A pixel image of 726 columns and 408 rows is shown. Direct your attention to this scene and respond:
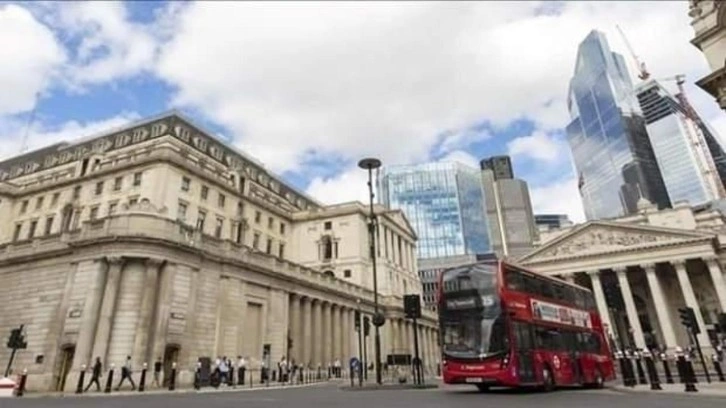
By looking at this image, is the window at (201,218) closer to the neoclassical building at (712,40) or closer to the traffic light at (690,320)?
the traffic light at (690,320)

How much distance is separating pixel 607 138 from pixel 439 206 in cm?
7796

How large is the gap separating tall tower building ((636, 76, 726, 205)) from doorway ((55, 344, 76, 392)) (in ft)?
522

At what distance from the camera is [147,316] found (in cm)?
2538

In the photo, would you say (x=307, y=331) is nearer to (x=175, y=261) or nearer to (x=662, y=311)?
(x=175, y=261)

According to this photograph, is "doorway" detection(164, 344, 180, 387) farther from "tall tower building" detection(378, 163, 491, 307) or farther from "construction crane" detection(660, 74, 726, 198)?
"construction crane" detection(660, 74, 726, 198)

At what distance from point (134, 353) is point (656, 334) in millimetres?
55858

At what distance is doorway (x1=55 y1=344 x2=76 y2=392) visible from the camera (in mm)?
24984

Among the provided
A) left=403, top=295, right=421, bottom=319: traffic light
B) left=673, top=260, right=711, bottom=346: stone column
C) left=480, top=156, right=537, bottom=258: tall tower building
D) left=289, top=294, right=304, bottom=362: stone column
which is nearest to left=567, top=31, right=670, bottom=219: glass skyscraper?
left=480, top=156, right=537, bottom=258: tall tower building

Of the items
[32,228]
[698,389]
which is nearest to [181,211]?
[32,228]

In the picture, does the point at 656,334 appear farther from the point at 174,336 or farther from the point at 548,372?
the point at 174,336

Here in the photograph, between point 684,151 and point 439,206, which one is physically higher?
point 684,151

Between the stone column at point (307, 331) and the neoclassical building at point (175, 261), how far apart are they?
12cm

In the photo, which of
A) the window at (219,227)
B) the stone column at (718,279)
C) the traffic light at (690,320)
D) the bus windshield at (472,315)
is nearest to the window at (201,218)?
the window at (219,227)

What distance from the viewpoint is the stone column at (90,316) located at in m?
23.9
